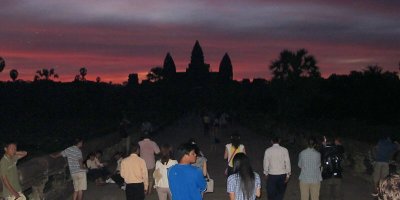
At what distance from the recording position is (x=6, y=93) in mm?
102438

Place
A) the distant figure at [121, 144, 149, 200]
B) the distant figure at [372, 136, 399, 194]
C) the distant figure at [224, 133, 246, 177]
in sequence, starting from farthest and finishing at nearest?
1. the distant figure at [372, 136, 399, 194]
2. the distant figure at [224, 133, 246, 177]
3. the distant figure at [121, 144, 149, 200]

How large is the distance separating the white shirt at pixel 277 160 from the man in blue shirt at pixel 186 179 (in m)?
4.15

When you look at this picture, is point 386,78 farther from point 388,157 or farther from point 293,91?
point 388,157

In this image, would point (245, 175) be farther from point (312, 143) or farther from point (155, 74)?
point (155, 74)

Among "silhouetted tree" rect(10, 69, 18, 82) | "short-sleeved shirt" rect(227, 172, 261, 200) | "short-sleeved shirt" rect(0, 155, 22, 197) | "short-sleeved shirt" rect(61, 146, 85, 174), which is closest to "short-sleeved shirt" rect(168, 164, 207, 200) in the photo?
"short-sleeved shirt" rect(227, 172, 261, 200)

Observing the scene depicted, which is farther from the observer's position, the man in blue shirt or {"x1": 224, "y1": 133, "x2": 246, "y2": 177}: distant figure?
{"x1": 224, "y1": 133, "x2": 246, "y2": 177}: distant figure

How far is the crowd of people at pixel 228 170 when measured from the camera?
7.26 meters

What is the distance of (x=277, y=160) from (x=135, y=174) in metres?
2.78

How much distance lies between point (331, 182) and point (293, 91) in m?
54.3

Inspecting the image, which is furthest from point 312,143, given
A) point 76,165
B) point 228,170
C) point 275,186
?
point 76,165

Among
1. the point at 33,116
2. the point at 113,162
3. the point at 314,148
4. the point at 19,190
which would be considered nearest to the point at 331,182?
the point at 314,148

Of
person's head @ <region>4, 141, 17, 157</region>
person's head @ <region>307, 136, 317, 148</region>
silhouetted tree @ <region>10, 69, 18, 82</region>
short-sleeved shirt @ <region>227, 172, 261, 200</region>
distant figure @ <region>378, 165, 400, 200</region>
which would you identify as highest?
silhouetted tree @ <region>10, 69, 18, 82</region>

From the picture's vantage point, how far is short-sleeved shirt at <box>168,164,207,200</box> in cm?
723

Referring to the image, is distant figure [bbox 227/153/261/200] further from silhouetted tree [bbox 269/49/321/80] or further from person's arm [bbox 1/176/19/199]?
silhouetted tree [bbox 269/49/321/80]
